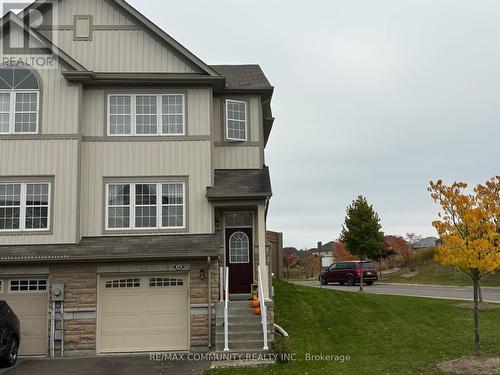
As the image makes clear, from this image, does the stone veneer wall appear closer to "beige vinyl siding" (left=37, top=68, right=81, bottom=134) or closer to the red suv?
"beige vinyl siding" (left=37, top=68, right=81, bottom=134)

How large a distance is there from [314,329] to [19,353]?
843 centimetres

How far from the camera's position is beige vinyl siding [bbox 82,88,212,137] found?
16.0 meters

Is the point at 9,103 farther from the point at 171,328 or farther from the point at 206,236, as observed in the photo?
the point at 171,328

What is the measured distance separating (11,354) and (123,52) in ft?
29.8

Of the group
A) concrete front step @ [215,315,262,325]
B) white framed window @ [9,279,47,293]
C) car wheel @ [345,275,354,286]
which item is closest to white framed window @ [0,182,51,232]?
white framed window @ [9,279,47,293]

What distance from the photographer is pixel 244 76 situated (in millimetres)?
18359

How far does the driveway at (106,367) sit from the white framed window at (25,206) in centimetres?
368

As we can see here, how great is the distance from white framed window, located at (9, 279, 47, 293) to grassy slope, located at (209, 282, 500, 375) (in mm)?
6135

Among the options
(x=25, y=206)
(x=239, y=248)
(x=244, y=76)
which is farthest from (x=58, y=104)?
(x=239, y=248)

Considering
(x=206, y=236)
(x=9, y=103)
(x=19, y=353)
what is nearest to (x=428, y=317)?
(x=206, y=236)

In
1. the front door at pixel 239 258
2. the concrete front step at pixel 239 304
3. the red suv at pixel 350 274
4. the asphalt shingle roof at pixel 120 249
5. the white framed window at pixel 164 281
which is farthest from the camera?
the red suv at pixel 350 274

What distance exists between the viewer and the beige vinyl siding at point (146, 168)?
15.7 metres

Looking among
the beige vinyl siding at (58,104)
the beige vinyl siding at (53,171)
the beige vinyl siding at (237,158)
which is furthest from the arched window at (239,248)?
the beige vinyl siding at (58,104)

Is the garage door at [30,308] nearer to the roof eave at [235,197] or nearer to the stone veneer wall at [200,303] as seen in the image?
the stone veneer wall at [200,303]
